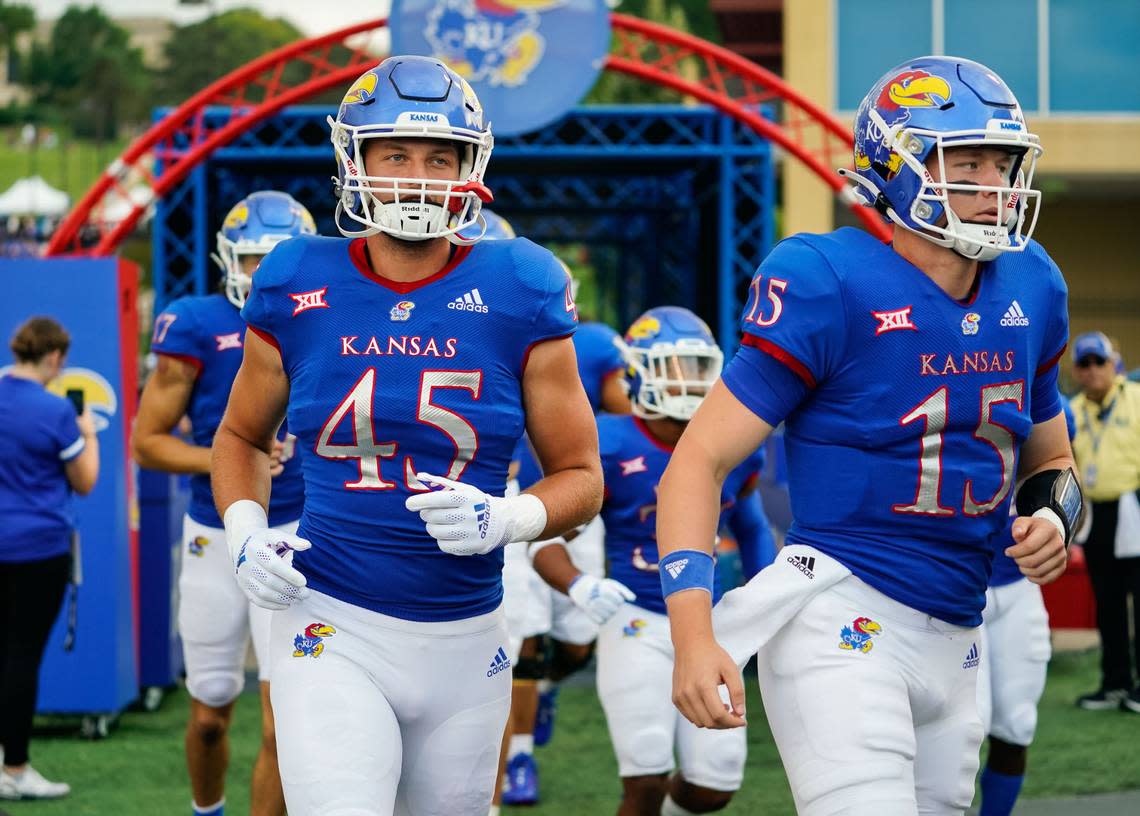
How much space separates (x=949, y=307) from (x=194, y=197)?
13285mm

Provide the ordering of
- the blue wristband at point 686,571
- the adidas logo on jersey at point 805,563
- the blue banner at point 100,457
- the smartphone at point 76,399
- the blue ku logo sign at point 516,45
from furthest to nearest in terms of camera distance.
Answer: the blue ku logo sign at point 516,45 → the blue banner at point 100,457 → the smartphone at point 76,399 → the adidas logo on jersey at point 805,563 → the blue wristband at point 686,571

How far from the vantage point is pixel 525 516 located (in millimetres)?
3453

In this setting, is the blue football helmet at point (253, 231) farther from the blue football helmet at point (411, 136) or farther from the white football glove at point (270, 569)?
the white football glove at point (270, 569)

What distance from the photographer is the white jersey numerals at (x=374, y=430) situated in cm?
345

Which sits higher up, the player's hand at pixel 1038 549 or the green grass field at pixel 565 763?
the player's hand at pixel 1038 549

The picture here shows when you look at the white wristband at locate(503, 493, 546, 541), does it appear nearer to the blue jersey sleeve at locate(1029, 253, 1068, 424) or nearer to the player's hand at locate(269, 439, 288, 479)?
the blue jersey sleeve at locate(1029, 253, 1068, 424)

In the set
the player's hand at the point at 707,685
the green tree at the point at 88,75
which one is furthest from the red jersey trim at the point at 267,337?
the green tree at the point at 88,75

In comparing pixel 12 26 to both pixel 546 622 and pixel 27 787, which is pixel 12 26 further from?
pixel 546 622

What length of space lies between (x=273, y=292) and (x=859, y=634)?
56.5 inches

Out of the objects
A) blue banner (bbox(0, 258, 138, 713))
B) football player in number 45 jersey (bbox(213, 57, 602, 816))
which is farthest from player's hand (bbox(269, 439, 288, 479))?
blue banner (bbox(0, 258, 138, 713))

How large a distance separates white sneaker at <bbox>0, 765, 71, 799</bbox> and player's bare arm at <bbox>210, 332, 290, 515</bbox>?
3.74 metres

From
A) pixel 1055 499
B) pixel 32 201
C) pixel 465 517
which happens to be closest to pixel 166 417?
pixel 465 517

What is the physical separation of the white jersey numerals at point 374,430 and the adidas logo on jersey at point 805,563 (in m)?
0.72

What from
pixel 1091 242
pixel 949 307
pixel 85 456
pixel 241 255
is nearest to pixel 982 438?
pixel 949 307
